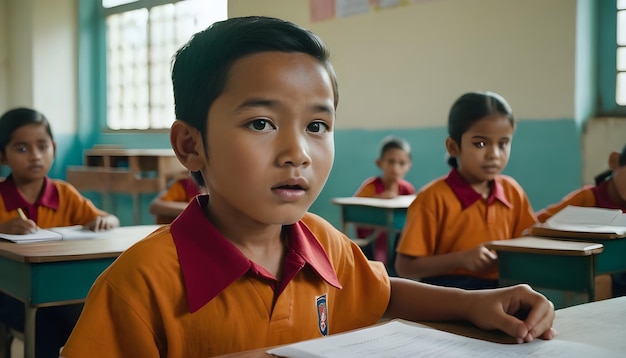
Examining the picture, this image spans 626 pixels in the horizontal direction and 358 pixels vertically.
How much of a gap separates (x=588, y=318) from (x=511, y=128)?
63.5 inches

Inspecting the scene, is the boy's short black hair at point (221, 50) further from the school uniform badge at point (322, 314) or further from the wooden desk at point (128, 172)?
the wooden desk at point (128, 172)

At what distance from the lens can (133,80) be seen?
720 cm

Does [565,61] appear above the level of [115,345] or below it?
above

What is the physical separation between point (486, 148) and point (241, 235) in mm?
1665

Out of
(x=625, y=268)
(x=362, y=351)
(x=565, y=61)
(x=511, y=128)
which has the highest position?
(x=565, y=61)

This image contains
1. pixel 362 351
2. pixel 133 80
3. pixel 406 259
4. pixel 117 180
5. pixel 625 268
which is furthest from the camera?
pixel 133 80

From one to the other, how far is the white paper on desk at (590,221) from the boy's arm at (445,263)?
265 millimetres

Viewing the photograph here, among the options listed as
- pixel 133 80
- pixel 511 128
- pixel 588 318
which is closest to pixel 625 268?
pixel 511 128

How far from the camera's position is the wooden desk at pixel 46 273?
1.93 meters

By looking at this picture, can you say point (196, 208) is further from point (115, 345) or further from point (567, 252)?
point (567, 252)

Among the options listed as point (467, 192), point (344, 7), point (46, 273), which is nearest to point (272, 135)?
point (46, 273)

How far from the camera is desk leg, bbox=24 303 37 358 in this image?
1.93 m

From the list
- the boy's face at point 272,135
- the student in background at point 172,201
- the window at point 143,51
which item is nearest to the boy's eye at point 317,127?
the boy's face at point 272,135

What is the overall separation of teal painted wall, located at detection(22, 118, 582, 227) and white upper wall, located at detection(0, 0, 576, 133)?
73 mm
